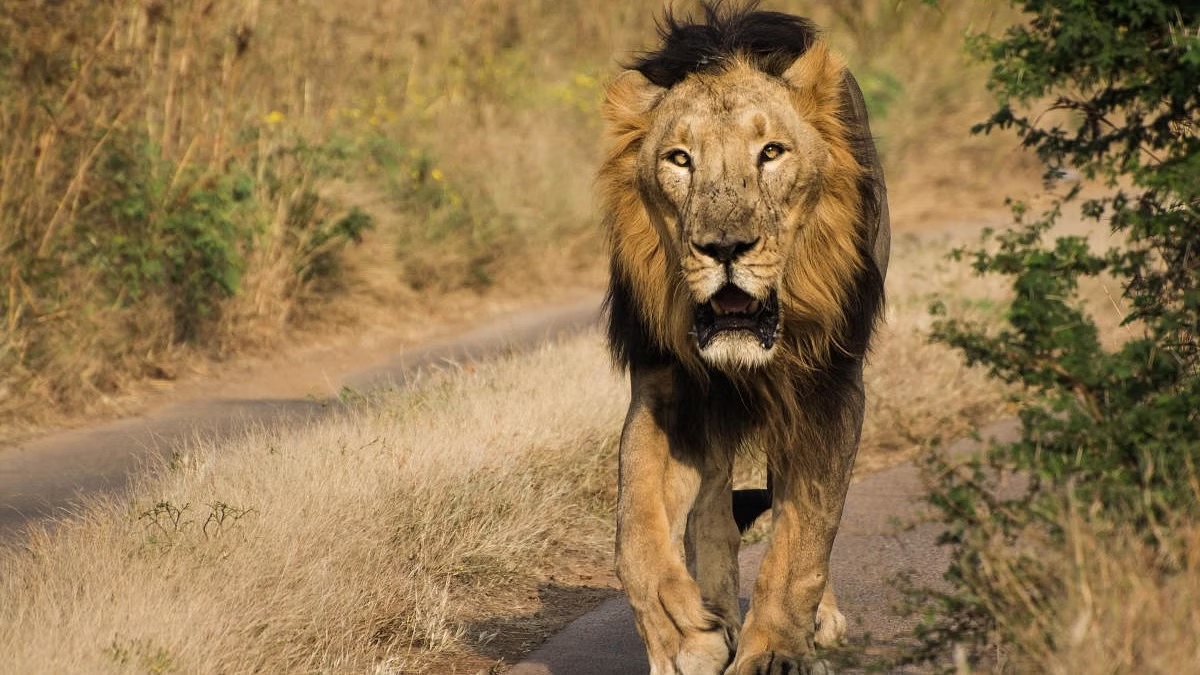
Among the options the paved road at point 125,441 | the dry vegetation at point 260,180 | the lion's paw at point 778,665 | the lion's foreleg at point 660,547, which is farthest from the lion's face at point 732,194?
the dry vegetation at point 260,180

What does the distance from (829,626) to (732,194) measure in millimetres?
1619

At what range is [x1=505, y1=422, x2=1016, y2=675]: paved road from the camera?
5.32 m

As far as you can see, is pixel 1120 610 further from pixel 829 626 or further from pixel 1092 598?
pixel 829 626

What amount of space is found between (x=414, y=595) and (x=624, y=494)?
102cm

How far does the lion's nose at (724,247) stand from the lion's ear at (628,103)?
60 cm

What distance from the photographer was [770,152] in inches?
189

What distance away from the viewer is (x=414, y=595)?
562cm

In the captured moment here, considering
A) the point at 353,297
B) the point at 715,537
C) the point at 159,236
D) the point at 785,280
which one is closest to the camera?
the point at 785,280

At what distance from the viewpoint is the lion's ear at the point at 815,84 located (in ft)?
16.2

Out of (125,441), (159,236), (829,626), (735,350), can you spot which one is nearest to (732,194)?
(735,350)

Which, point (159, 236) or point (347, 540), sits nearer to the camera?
point (347, 540)

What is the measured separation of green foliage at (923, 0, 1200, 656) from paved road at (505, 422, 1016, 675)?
1.11 ft

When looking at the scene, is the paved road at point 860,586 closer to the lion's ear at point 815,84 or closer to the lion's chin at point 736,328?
the lion's chin at point 736,328

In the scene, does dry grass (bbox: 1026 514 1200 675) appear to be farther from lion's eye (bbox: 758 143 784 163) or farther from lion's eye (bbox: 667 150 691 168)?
lion's eye (bbox: 667 150 691 168)
